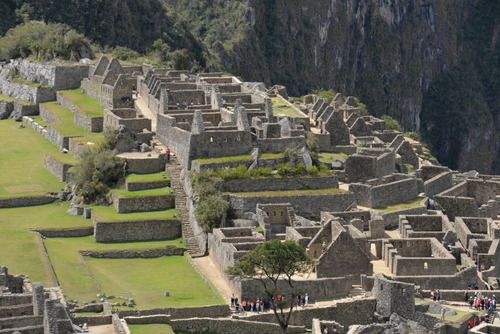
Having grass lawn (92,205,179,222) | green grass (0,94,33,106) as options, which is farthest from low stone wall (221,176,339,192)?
green grass (0,94,33,106)

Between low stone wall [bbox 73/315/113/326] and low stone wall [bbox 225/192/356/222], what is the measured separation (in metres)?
13.6

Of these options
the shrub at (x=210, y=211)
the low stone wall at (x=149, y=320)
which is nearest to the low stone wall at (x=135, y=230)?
the shrub at (x=210, y=211)

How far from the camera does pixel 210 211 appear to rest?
2215 inches

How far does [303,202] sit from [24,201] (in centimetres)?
1409

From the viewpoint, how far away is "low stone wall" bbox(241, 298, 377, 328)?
48469mm

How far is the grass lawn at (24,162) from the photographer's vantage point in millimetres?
64500

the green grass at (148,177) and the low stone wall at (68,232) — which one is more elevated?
the green grass at (148,177)

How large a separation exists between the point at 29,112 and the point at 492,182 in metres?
32.4

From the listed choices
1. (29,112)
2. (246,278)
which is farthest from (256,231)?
(29,112)

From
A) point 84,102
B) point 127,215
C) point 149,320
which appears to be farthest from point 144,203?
point 84,102

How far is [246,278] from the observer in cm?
4881

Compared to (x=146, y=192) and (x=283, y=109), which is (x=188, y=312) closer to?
(x=146, y=192)

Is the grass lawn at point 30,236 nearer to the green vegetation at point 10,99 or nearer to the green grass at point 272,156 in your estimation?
the green grass at point 272,156

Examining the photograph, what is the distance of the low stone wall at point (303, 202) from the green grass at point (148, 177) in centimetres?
471
